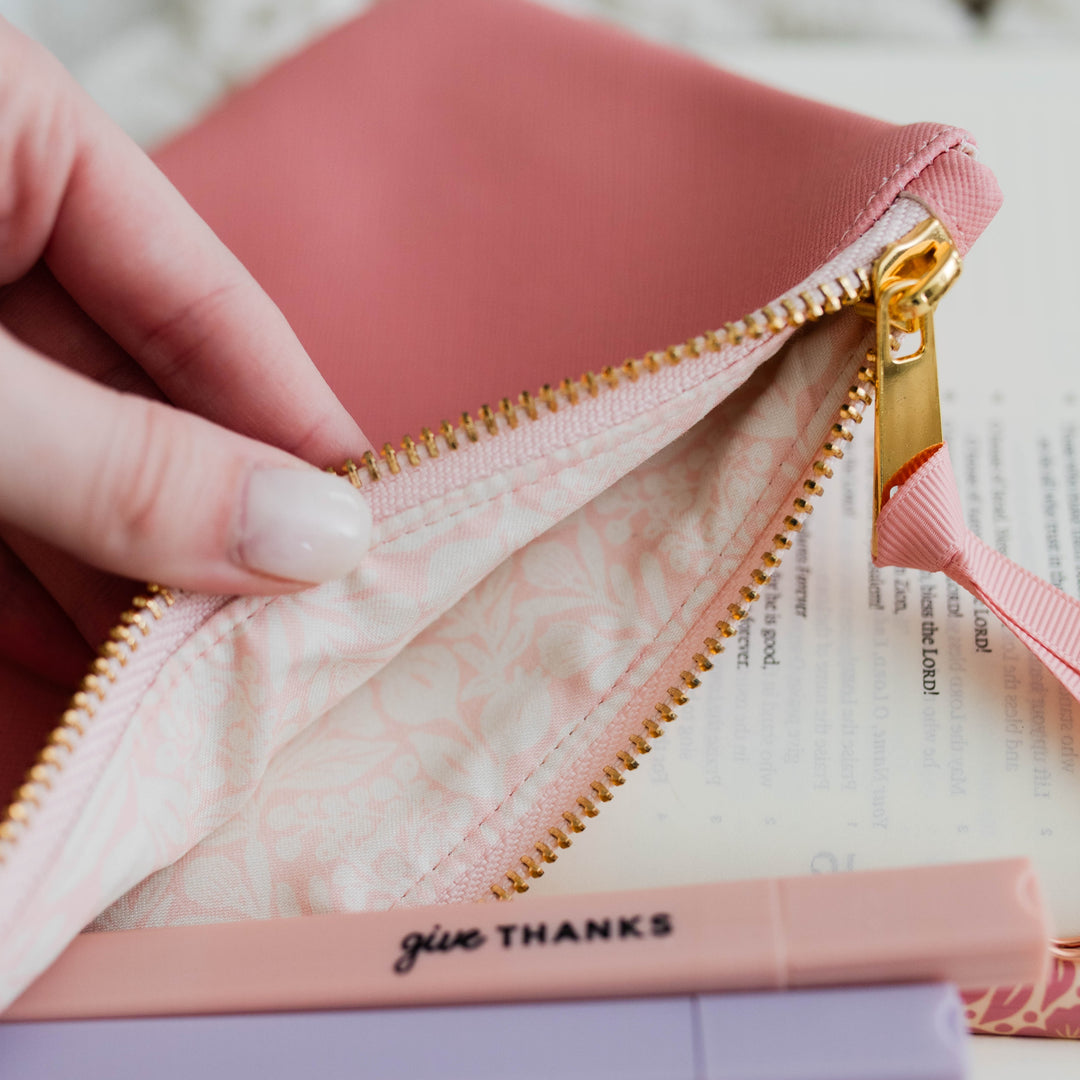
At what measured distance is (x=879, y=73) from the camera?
0.86m

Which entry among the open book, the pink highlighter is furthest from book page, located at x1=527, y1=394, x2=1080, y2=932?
the pink highlighter

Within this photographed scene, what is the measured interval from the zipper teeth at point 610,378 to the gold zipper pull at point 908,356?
2 centimetres

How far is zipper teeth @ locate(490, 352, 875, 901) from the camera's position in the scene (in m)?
0.45

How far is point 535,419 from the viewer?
421 millimetres

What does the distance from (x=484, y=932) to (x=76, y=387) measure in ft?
0.76

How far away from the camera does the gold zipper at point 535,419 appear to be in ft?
1.17

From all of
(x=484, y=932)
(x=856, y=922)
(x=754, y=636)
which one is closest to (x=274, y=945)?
(x=484, y=932)

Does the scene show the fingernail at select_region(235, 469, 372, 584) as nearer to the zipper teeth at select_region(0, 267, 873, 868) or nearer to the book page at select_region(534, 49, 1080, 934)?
the zipper teeth at select_region(0, 267, 873, 868)

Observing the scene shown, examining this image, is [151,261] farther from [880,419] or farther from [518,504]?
[880,419]

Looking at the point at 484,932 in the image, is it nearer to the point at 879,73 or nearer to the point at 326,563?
the point at 326,563

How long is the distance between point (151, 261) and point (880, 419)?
0.33 metres

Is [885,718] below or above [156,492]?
below

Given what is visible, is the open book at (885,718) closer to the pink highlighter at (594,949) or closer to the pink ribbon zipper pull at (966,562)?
the pink ribbon zipper pull at (966,562)

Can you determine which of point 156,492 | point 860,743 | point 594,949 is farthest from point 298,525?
point 860,743
